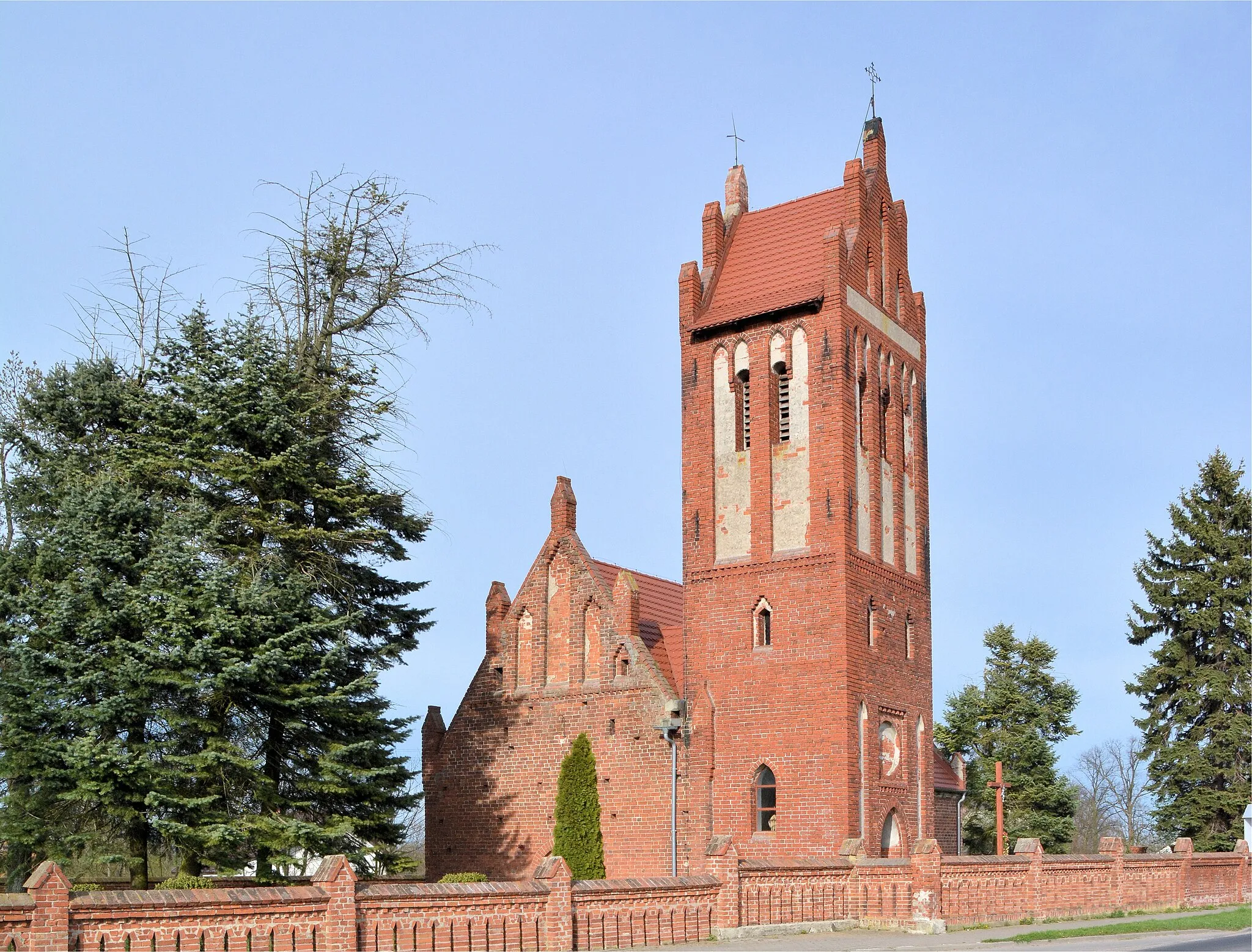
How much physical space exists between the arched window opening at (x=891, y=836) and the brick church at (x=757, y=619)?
0.06m

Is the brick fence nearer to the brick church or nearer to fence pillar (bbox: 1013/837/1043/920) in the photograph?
fence pillar (bbox: 1013/837/1043/920)

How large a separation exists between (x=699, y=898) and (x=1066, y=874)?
10.2 meters

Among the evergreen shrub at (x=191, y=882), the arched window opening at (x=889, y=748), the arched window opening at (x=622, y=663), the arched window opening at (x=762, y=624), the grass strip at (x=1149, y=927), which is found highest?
the arched window opening at (x=762, y=624)

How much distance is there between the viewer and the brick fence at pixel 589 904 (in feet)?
54.6

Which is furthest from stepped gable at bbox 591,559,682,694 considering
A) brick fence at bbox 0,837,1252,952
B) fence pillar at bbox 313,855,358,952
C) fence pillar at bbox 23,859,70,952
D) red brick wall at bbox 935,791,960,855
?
fence pillar at bbox 23,859,70,952

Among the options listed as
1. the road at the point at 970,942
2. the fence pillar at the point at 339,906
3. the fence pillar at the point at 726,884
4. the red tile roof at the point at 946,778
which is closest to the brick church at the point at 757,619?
the road at the point at 970,942

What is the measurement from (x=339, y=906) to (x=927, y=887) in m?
11.9

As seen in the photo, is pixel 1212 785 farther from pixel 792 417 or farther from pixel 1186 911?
pixel 792 417

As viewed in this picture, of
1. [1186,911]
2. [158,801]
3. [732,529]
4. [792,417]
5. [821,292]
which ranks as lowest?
[1186,911]

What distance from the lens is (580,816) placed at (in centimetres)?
3019

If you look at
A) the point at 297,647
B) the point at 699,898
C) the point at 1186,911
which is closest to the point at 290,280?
the point at 297,647

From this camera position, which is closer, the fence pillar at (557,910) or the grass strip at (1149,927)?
the fence pillar at (557,910)

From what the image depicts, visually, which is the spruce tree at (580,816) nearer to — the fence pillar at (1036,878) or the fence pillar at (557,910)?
the fence pillar at (1036,878)

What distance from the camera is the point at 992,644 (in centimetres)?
5003
